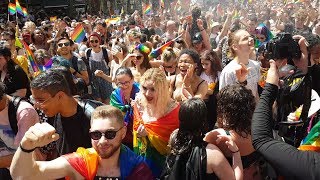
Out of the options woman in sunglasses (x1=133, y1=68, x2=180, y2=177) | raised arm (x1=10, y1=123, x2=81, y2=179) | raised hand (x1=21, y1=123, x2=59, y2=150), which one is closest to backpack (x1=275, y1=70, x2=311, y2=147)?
woman in sunglasses (x1=133, y1=68, x2=180, y2=177)

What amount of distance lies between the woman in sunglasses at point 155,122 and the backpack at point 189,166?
74cm

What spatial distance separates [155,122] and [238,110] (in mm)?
889

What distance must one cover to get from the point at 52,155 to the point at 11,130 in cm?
42

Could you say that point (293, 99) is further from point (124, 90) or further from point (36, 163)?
point (36, 163)

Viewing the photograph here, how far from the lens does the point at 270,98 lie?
207 centimetres

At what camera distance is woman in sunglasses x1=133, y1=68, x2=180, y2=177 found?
3445 mm

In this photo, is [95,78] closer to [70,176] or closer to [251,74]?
[251,74]

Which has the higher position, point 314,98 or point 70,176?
point 314,98

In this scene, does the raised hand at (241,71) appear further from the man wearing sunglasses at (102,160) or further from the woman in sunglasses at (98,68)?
the woman in sunglasses at (98,68)

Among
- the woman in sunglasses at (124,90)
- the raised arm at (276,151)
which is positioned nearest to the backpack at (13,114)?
the woman in sunglasses at (124,90)

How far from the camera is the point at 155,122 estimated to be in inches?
137

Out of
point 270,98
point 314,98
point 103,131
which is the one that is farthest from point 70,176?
point 314,98

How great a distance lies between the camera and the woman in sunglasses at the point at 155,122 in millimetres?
3445

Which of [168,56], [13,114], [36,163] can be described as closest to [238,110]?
[36,163]
